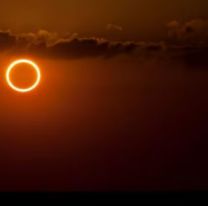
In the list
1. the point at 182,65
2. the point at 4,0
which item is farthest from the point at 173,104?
the point at 4,0

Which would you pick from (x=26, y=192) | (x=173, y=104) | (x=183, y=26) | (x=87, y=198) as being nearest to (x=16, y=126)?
(x=26, y=192)

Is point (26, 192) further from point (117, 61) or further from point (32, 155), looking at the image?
point (117, 61)

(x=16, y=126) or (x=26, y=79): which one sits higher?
(x=26, y=79)

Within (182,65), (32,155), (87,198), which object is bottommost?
(87,198)

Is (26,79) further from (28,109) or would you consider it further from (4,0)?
(4,0)

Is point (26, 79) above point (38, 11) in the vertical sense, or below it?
below

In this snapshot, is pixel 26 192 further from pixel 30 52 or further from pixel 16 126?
pixel 30 52

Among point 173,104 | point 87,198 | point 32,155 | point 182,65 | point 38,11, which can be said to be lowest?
point 87,198

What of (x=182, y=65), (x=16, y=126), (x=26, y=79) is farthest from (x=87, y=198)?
(x=182, y=65)
